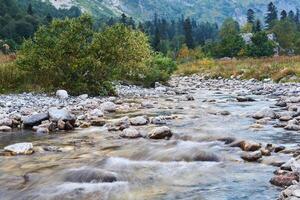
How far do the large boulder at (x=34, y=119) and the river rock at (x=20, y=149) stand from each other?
4.17 meters

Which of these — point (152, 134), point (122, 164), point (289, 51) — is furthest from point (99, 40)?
point (289, 51)

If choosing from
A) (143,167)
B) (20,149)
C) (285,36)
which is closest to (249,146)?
(143,167)

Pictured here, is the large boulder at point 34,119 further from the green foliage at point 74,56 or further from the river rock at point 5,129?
the green foliage at point 74,56

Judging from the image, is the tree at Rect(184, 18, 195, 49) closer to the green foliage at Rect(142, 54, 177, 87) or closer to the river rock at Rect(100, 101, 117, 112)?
the green foliage at Rect(142, 54, 177, 87)

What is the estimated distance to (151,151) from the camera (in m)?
13.7

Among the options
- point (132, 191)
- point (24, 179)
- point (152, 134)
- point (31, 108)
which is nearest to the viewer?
point (132, 191)

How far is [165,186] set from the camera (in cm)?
1045

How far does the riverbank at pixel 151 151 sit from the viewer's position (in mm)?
10328

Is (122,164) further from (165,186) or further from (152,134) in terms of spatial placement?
(152,134)

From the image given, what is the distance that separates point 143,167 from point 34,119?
7354mm

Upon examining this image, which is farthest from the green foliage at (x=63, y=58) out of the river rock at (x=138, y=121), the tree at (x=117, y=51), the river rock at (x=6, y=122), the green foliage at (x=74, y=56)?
the river rock at (x=138, y=121)

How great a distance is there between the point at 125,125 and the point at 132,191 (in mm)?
8063

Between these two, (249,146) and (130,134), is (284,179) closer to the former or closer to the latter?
(249,146)

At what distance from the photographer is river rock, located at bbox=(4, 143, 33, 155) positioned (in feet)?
45.3
